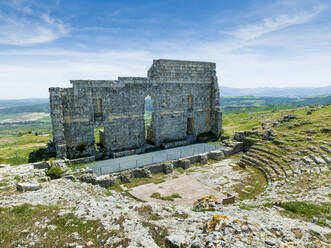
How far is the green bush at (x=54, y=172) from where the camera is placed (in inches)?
606

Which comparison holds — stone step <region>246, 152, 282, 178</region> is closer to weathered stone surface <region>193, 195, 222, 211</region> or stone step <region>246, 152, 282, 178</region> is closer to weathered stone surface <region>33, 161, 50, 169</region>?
weathered stone surface <region>193, 195, 222, 211</region>

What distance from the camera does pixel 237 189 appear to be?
16.3 metres

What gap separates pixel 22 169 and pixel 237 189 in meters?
16.7

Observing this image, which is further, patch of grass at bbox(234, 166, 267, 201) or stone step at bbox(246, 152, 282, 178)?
stone step at bbox(246, 152, 282, 178)

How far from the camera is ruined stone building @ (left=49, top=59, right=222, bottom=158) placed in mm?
20219

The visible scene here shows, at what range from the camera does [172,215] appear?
29.1 ft

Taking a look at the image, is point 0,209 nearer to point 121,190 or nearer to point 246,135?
point 121,190

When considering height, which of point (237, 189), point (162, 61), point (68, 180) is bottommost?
point (237, 189)

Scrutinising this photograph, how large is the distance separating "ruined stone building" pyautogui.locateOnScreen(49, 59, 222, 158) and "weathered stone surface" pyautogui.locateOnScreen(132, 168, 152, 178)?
4.46 meters

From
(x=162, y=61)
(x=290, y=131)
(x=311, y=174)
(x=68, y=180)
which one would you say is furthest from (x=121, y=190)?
(x=290, y=131)

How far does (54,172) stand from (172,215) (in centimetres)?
1085

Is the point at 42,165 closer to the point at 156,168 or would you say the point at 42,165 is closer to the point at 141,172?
the point at 141,172

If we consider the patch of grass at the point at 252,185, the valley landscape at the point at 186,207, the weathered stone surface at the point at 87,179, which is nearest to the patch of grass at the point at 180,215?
the valley landscape at the point at 186,207

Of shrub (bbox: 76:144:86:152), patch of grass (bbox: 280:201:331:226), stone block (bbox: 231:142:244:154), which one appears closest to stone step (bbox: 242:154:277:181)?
stone block (bbox: 231:142:244:154)
